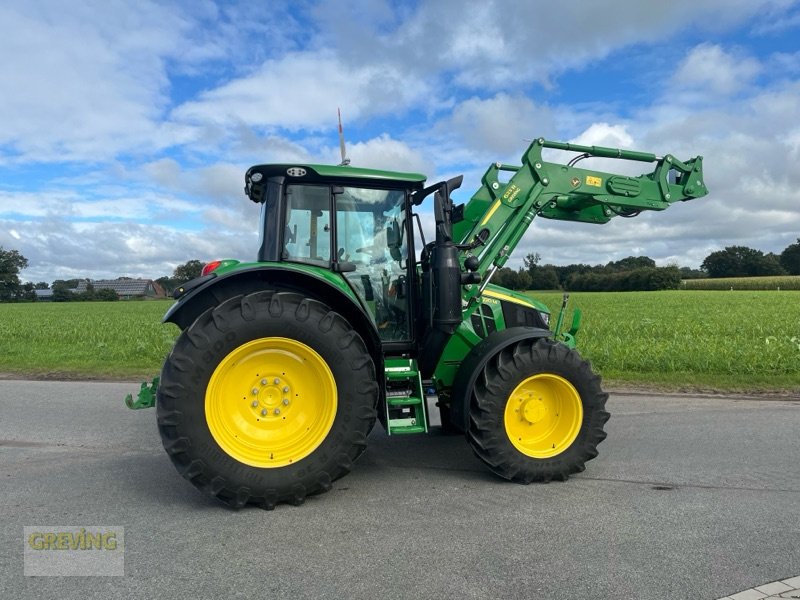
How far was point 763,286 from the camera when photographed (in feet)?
201

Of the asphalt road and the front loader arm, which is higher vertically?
the front loader arm

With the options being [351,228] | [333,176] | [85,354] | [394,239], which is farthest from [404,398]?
[85,354]

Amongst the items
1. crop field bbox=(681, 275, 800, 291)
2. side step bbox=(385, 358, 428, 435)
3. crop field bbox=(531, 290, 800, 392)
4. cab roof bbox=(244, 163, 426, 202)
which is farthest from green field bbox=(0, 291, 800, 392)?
crop field bbox=(681, 275, 800, 291)

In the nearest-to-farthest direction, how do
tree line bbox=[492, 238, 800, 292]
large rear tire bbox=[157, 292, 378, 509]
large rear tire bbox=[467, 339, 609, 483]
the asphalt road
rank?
the asphalt road < large rear tire bbox=[157, 292, 378, 509] < large rear tire bbox=[467, 339, 609, 483] < tree line bbox=[492, 238, 800, 292]

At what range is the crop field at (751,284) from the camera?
192 feet

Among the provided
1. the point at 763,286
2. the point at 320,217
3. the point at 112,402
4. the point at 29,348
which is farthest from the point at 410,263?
the point at 763,286

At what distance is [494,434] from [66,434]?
174 inches

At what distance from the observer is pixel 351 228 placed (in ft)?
15.3

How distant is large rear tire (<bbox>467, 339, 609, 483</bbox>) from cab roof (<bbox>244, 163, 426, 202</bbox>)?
60.5 inches

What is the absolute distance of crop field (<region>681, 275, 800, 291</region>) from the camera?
5867cm

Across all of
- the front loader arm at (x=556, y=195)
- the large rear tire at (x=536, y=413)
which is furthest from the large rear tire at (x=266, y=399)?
the front loader arm at (x=556, y=195)

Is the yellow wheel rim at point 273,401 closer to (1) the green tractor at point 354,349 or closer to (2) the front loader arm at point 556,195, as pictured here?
(1) the green tractor at point 354,349

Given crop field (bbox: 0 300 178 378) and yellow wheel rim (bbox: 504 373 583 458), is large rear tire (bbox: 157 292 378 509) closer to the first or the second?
yellow wheel rim (bbox: 504 373 583 458)

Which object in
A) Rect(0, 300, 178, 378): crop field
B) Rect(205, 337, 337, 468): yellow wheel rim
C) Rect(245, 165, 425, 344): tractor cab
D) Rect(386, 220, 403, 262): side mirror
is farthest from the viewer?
Rect(0, 300, 178, 378): crop field
